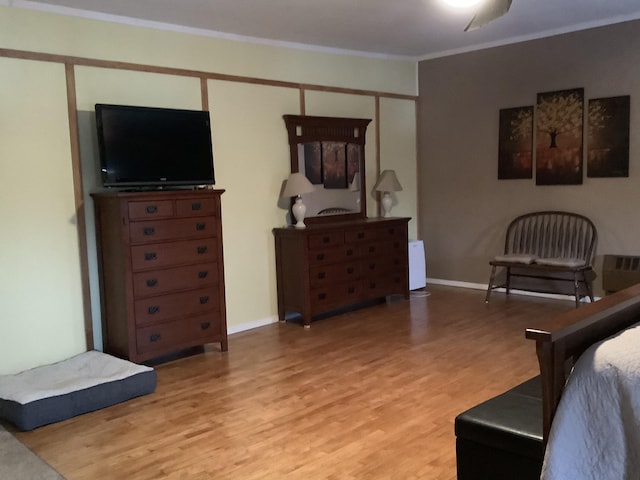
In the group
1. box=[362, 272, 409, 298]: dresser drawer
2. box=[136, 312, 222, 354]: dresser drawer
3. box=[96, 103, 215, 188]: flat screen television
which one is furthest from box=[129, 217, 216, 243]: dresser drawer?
box=[362, 272, 409, 298]: dresser drawer

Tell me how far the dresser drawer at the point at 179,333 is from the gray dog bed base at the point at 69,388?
0.23 m

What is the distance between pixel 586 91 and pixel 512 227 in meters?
1.45

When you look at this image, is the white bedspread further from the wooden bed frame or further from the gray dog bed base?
the gray dog bed base

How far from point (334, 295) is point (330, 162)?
1295 millimetres

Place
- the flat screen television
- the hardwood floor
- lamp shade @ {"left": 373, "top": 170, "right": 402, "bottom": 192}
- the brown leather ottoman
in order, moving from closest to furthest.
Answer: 1. the brown leather ottoman
2. the hardwood floor
3. the flat screen television
4. lamp shade @ {"left": 373, "top": 170, "right": 402, "bottom": 192}

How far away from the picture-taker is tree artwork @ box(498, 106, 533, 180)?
5.95 m

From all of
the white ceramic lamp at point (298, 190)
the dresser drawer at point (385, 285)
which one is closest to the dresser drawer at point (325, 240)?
the white ceramic lamp at point (298, 190)

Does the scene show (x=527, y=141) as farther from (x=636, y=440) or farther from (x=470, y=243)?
(x=636, y=440)

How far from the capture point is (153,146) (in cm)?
424

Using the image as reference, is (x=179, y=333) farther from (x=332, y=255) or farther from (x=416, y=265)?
(x=416, y=265)

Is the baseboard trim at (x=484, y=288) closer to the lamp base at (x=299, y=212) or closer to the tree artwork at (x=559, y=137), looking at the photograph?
the tree artwork at (x=559, y=137)

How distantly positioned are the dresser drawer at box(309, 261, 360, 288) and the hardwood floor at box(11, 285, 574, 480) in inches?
15.3

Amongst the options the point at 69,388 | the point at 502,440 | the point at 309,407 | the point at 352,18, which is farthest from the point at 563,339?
the point at 352,18

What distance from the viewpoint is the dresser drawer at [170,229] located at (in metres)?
3.98
